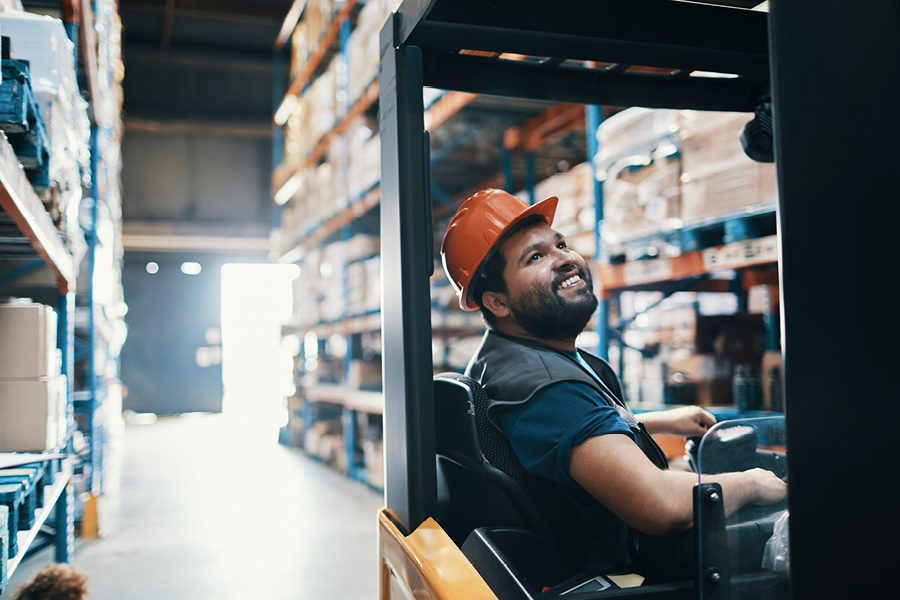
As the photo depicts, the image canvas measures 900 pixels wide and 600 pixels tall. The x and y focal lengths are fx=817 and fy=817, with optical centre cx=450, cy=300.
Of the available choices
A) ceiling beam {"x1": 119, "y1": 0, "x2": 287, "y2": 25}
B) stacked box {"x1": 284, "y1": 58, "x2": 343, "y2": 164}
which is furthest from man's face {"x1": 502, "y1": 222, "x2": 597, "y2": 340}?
ceiling beam {"x1": 119, "y1": 0, "x2": 287, "y2": 25}

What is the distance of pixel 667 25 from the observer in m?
2.04

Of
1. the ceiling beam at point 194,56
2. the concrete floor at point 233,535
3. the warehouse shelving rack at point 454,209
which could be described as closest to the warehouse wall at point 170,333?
the ceiling beam at point 194,56

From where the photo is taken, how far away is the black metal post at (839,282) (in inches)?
26.9

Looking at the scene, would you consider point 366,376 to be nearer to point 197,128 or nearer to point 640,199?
point 640,199

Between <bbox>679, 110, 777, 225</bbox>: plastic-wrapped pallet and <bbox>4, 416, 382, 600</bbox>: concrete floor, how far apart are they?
2.53 metres

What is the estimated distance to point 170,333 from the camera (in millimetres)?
17438

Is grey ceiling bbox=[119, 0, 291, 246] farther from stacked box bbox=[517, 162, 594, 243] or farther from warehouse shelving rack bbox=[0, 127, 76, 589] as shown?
warehouse shelving rack bbox=[0, 127, 76, 589]

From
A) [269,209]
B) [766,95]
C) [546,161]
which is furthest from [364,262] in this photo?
[269,209]

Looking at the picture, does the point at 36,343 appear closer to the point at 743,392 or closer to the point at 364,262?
the point at 743,392

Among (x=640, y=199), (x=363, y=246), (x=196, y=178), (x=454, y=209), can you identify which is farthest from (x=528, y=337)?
(x=196, y=178)

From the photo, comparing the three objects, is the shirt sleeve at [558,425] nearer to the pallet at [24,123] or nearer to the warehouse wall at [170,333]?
the pallet at [24,123]

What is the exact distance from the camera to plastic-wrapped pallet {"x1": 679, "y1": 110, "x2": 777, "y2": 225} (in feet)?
12.0

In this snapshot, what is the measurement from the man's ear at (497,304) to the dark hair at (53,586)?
6.92 ft

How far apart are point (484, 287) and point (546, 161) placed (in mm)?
6042
